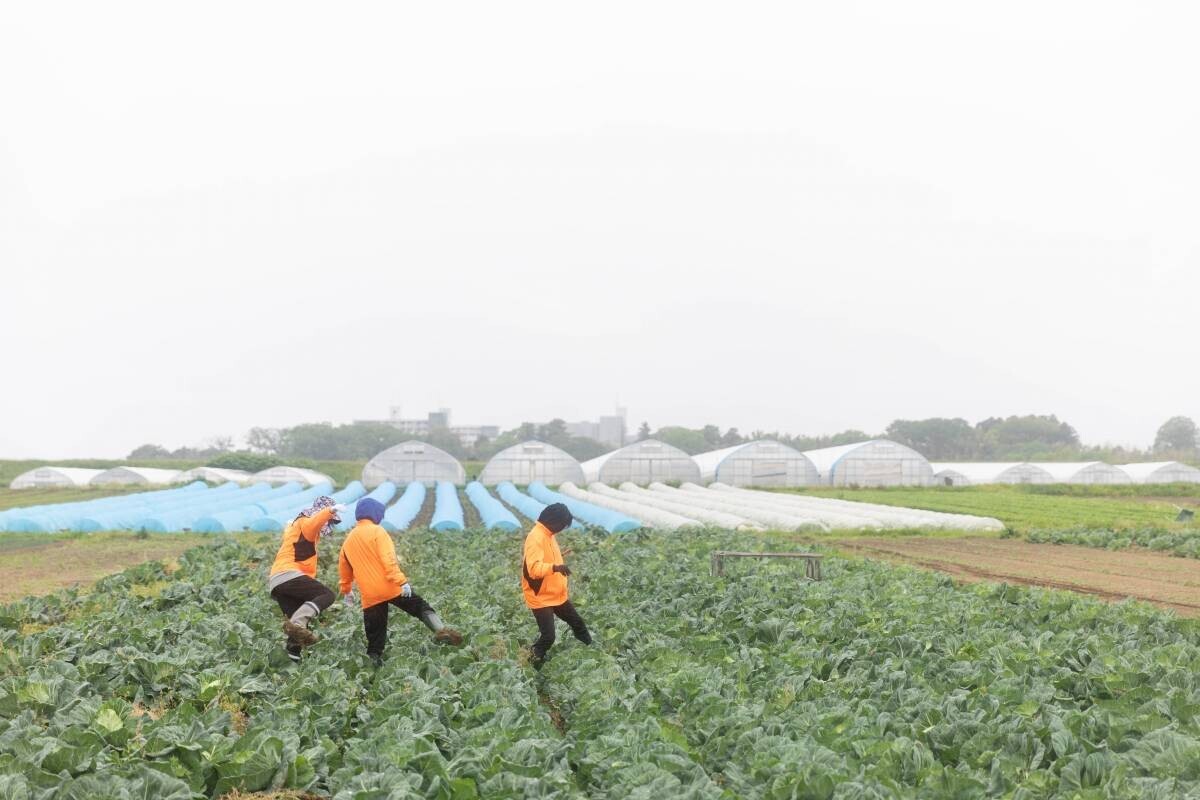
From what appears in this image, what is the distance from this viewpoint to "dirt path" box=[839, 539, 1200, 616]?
17.7 meters

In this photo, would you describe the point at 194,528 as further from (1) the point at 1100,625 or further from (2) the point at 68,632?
(1) the point at 1100,625

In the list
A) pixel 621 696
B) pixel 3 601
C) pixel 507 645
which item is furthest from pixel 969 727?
pixel 3 601

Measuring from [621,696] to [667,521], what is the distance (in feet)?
68.8

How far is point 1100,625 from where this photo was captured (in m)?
11.4

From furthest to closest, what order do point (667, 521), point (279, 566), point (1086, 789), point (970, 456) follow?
1. point (970, 456)
2. point (667, 521)
3. point (279, 566)
4. point (1086, 789)

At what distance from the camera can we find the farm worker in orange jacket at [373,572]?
940 cm

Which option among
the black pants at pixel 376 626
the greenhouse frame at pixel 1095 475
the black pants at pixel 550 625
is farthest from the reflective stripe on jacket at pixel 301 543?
the greenhouse frame at pixel 1095 475

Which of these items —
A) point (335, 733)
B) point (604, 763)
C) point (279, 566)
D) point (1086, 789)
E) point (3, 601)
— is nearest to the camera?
point (1086, 789)

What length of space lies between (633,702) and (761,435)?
359ft

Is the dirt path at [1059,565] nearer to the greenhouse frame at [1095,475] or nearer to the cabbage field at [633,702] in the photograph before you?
the cabbage field at [633,702]

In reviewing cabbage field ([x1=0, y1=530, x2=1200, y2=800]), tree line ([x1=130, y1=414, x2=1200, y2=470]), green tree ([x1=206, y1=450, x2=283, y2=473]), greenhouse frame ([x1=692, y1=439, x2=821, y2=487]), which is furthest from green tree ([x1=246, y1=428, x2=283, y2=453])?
cabbage field ([x1=0, y1=530, x2=1200, y2=800])

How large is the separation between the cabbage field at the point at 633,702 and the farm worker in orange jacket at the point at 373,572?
281 millimetres

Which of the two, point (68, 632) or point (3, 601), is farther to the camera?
point (3, 601)

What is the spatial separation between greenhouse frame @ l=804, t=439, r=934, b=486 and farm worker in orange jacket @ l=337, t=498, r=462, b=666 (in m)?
43.9
